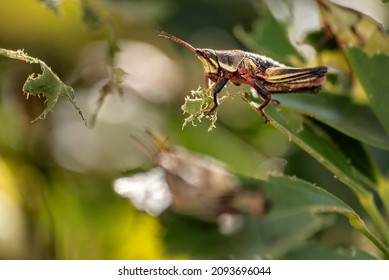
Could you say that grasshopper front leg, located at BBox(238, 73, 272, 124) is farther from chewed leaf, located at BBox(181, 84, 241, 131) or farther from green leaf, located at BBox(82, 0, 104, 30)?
green leaf, located at BBox(82, 0, 104, 30)

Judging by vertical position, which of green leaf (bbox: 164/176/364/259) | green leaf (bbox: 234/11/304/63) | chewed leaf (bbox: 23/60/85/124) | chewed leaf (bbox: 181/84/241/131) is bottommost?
chewed leaf (bbox: 181/84/241/131)

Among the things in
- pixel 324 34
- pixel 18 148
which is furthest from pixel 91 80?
pixel 324 34

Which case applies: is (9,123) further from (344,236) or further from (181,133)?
(344,236)

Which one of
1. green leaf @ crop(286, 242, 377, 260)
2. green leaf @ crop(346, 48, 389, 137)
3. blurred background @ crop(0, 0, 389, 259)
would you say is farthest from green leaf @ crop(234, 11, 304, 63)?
green leaf @ crop(286, 242, 377, 260)

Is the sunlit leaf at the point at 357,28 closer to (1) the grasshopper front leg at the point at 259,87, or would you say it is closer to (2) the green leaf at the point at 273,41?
(2) the green leaf at the point at 273,41

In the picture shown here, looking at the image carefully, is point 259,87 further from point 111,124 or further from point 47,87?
point 111,124

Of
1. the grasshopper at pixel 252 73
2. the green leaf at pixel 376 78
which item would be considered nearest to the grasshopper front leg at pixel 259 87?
the grasshopper at pixel 252 73
